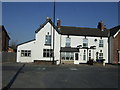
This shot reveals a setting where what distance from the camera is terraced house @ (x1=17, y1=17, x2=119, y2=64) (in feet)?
106

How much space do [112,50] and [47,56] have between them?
1341cm

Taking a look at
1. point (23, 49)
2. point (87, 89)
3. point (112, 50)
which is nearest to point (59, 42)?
point (23, 49)

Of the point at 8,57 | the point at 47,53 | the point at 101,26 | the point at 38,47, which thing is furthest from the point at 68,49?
the point at 8,57

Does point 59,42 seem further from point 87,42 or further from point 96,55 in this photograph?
point 96,55

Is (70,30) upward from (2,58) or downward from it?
upward

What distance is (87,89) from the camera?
9180mm

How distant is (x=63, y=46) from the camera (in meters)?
34.0

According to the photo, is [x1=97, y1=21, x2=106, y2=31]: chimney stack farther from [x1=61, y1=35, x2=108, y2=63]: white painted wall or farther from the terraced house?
[x1=61, y1=35, x2=108, y2=63]: white painted wall

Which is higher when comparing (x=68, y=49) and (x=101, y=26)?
(x=101, y=26)

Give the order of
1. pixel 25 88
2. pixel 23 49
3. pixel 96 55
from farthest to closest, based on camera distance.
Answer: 1. pixel 96 55
2. pixel 23 49
3. pixel 25 88

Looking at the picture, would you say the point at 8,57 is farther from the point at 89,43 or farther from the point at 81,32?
the point at 89,43

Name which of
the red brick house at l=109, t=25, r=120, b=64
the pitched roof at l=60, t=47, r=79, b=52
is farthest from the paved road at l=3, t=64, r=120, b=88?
the red brick house at l=109, t=25, r=120, b=64

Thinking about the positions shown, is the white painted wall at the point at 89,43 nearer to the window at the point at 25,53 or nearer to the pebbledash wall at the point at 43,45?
the pebbledash wall at the point at 43,45

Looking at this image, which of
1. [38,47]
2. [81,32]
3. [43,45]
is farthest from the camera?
[81,32]
